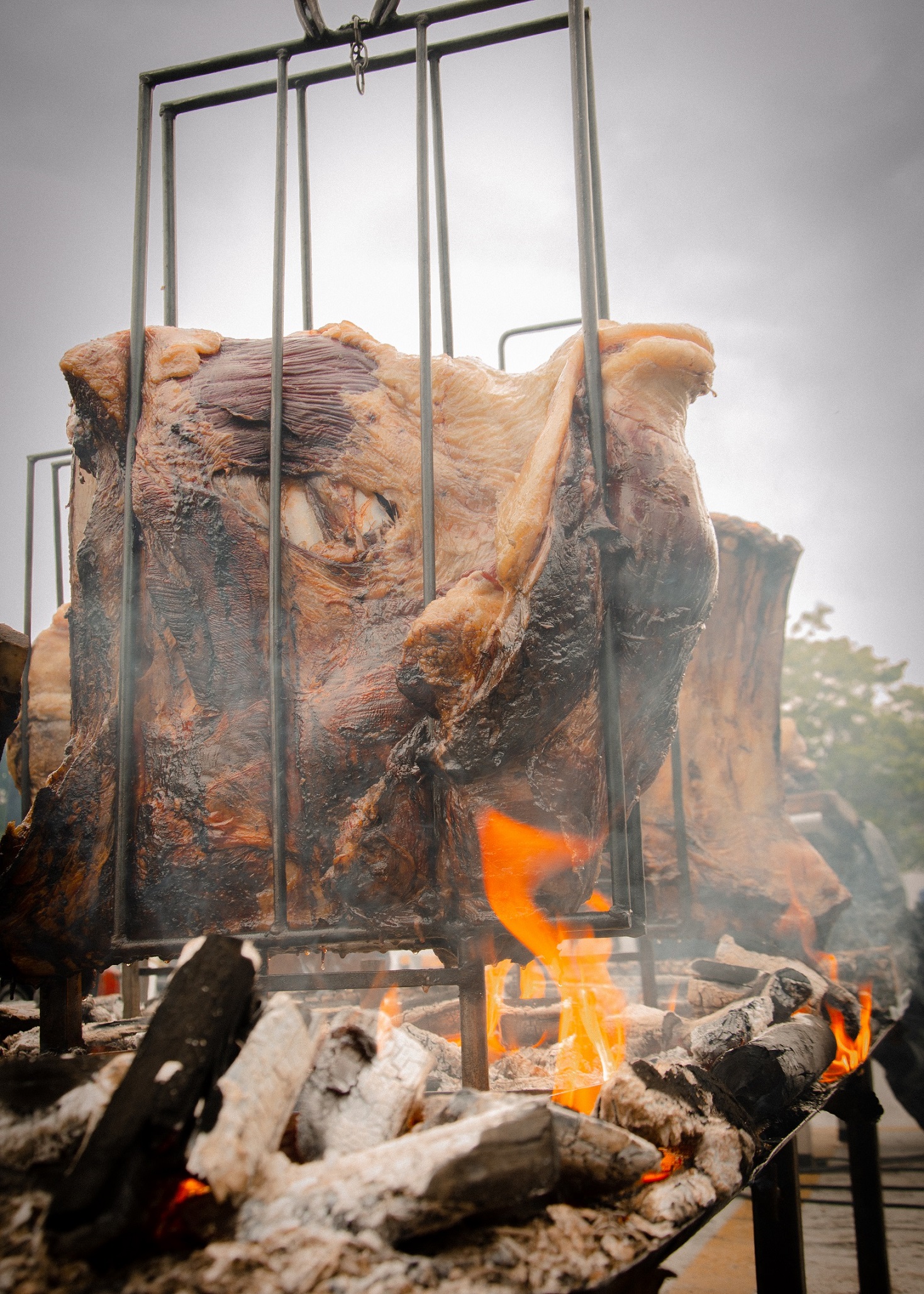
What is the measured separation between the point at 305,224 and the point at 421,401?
155 centimetres

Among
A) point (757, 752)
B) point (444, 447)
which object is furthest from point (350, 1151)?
point (757, 752)

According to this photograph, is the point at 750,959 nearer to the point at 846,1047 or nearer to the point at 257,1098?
the point at 846,1047

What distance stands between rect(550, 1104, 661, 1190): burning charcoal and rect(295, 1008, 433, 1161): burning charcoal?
0.94 ft

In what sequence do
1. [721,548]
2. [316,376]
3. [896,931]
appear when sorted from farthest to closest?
1. [896,931]
2. [721,548]
3. [316,376]

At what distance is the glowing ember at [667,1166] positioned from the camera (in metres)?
1.70

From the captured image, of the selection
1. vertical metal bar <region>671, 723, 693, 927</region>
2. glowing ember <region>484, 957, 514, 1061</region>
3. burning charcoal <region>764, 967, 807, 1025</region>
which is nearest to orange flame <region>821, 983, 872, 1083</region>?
burning charcoal <region>764, 967, 807, 1025</region>

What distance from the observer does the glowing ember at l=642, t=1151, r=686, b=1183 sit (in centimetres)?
170

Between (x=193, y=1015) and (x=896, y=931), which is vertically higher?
(x=193, y=1015)

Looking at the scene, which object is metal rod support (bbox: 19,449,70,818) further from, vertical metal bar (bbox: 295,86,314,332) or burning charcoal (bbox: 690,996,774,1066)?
burning charcoal (bbox: 690,996,774,1066)

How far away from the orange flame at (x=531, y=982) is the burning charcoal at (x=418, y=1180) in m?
3.23

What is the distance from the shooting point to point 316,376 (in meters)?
2.85

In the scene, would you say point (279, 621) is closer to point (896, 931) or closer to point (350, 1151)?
point (350, 1151)

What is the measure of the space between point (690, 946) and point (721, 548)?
12.1ft


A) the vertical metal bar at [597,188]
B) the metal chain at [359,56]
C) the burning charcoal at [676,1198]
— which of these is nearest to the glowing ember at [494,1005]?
the burning charcoal at [676,1198]
